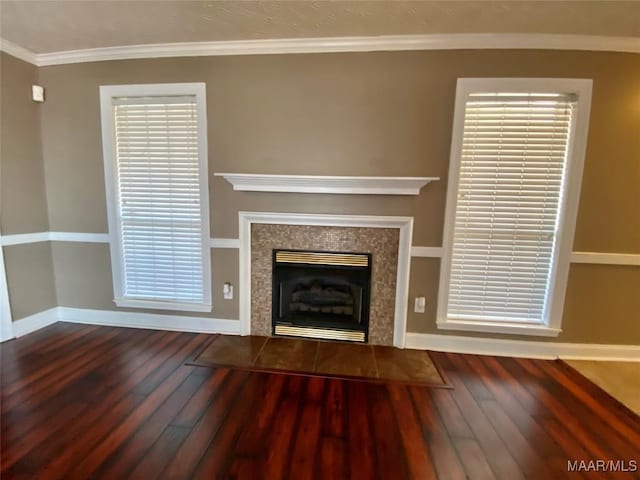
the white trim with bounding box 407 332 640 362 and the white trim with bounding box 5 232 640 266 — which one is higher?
the white trim with bounding box 5 232 640 266

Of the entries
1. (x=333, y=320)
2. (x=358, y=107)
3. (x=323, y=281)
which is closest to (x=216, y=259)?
(x=323, y=281)

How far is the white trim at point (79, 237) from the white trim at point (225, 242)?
1090 mm

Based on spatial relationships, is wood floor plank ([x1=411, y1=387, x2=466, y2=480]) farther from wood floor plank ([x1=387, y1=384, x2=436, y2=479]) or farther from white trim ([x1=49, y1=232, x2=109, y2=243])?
white trim ([x1=49, y1=232, x2=109, y2=243])

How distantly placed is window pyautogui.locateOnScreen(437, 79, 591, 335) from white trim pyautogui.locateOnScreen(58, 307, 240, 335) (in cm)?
206

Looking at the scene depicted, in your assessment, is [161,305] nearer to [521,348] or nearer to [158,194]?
[158,194]

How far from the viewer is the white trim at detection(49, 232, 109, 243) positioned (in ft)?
9.10

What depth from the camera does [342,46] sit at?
2.29m

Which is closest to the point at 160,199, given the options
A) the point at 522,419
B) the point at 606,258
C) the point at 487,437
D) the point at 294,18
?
the point at 294,18

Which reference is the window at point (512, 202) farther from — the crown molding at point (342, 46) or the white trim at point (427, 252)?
the crown molding at point (342, 46)

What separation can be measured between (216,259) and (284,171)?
1053 millimetres

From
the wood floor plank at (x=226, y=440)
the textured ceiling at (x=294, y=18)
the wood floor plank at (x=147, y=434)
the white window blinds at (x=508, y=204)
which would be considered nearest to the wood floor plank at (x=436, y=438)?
the white window blinds at (x=508, y=204)

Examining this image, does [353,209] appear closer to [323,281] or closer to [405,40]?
[323,281]

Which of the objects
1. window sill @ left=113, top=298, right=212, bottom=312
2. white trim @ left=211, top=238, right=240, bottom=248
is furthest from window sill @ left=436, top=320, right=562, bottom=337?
window sill @ left=113, top=298, right=212, bottom=312

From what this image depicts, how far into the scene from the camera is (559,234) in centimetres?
235
